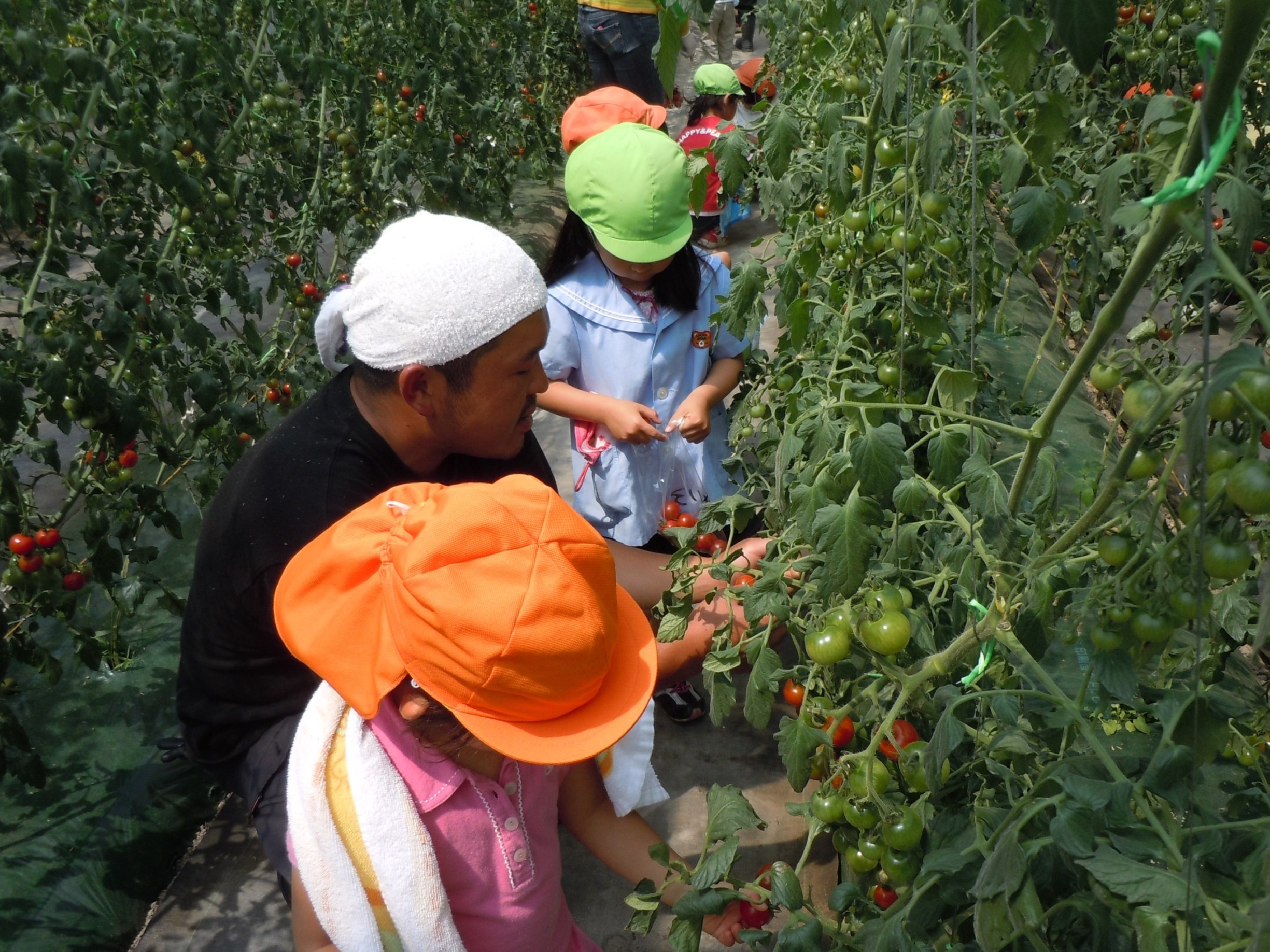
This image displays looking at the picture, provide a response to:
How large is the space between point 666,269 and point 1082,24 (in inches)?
60.4

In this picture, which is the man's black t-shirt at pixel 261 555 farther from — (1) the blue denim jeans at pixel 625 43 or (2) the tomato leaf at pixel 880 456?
(1) the blue denim jeans at pixel 625 43

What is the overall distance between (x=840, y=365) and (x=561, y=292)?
741 mm

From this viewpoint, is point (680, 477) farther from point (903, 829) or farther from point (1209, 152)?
point (1209, 152)

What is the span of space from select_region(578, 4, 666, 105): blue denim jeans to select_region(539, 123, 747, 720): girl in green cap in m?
2.75

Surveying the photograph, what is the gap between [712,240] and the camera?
483 cm

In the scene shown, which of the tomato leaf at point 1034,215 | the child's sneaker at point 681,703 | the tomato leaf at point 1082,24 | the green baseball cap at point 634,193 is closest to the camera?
the tomato leaf at point 1082,24

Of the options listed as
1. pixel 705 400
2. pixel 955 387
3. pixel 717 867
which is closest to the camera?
pixel 717 867

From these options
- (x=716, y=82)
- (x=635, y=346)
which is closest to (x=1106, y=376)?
(x=635, y=346)

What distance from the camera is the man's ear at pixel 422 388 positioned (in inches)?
53.9

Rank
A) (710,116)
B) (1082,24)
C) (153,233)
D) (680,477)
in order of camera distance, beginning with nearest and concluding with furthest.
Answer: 1. (1082,24)
2. (680,477)
3. (153,233)
4. (710,116)

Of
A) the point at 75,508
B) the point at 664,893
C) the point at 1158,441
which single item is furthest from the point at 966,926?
the point at 75,508

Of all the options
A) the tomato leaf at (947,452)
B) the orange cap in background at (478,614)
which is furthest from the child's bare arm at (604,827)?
the tomato leaf at (947,452)

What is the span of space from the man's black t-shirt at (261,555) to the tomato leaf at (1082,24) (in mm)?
1131

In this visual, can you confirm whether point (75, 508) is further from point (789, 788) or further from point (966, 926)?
point (966, 926)
